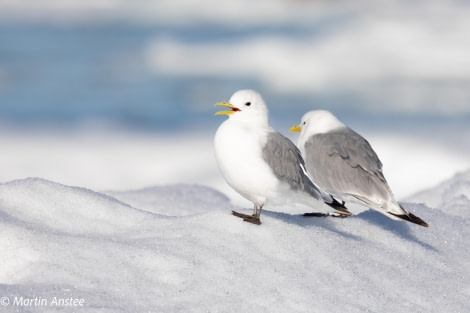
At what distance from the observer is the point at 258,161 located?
522cm

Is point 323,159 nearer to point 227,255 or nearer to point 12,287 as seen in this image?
point 227,255

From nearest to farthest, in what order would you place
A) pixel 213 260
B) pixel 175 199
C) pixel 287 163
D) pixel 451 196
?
pixel 213 260, pixel 287 163, pixel 175 199, pixel 451 196

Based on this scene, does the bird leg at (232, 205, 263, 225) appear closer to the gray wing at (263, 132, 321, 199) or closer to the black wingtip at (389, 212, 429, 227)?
the gray wing at (263, 132, 321, 199)

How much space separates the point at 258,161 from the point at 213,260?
86 centimetres

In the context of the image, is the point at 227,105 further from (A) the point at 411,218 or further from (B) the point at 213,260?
(A) the point at 411,218

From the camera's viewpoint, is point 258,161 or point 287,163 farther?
point 287,163

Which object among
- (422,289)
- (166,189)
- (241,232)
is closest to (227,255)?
(241,232)

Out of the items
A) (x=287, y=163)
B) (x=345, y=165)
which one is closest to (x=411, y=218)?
(x=345, y=165)

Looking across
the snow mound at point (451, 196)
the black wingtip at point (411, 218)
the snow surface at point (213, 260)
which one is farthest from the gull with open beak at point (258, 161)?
the snow mound at point (451, 196)

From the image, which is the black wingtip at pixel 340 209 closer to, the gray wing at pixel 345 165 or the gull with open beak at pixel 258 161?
the gull with open beak at pixel 258 161

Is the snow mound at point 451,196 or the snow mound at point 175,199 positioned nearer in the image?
the snow mound at point 175,199

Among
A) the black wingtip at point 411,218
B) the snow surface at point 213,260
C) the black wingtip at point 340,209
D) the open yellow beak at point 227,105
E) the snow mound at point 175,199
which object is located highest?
the open yellow beak at point 227,105

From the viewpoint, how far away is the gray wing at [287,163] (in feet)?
17.3

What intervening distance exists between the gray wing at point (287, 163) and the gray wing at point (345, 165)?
0.62ft
